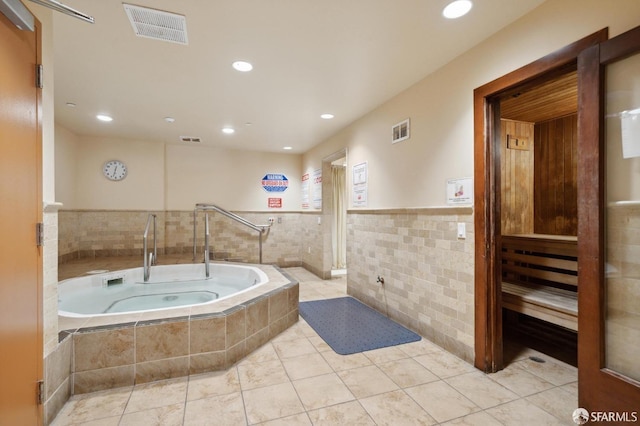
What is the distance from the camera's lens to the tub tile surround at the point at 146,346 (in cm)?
189

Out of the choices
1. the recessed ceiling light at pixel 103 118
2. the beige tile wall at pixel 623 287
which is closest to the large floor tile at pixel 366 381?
the beige tile wall at pixel 623 287

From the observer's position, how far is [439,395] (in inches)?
74.8

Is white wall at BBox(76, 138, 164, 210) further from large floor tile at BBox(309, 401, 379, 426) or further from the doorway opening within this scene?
large floor tile at BBox(309, 401, 379, 426)

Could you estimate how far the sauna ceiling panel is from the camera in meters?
2.49

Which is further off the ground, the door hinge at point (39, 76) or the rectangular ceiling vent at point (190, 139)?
the rectangular ceiling vent at point (190, 139)

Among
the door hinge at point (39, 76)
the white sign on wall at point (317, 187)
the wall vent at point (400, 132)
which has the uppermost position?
the wall vent at point (400, 132)

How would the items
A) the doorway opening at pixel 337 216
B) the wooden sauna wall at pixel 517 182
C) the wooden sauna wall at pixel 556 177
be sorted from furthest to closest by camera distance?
1. the doorway opening at pixel 337 216
2. the wooden sauna wall at pixel 517 182
3. the wooden sauna wall at pixel 556 177

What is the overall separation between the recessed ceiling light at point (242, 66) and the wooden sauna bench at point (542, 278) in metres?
3.04

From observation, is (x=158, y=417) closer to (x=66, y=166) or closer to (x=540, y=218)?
(x=540, y=218)

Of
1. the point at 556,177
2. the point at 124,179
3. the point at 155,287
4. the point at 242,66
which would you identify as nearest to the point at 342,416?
A: the point at 242,66

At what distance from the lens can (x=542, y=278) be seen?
108 inches

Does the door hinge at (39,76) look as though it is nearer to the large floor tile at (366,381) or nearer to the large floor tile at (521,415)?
the large floor tile at (366,381)

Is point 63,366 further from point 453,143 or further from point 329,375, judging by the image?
point 453,143

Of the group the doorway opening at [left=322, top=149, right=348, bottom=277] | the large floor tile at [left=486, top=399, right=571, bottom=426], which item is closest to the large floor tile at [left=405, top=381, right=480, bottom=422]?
the large floor tile at [left=486, top=399, right=571, bottom=426]
